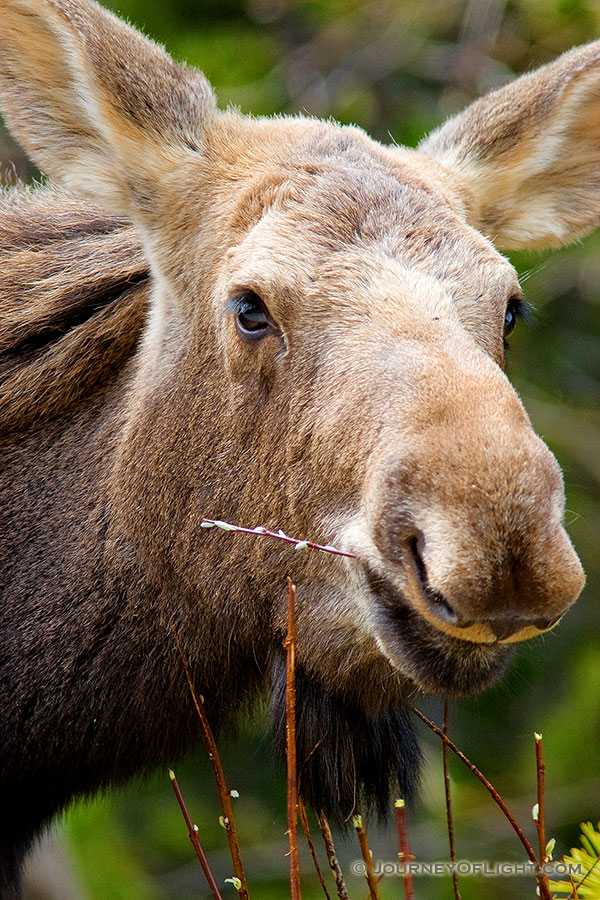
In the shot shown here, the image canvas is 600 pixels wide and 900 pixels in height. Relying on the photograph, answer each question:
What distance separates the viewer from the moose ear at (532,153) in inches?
169

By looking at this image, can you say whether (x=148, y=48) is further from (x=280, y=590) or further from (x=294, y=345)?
(x=280, y=590)

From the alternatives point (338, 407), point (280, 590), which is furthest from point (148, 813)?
point (338, 407)

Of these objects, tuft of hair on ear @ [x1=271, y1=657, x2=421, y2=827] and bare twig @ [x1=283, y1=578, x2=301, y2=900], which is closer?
bare twig @ [x1=283, y1=578, x2=301, y2=900]

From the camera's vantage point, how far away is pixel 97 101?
3.90 metres

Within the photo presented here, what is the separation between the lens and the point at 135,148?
156 inches

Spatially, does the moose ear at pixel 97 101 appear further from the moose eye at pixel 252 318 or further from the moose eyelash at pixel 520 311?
the moose eyelash at pixel 520 311

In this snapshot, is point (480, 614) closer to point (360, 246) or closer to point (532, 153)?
point (360, 246)

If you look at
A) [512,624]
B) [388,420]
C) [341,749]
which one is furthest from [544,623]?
[341,749]

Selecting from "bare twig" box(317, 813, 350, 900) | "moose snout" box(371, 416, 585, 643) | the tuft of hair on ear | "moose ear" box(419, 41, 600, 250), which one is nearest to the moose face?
"moose snout" box(371, 416, 585, 643)

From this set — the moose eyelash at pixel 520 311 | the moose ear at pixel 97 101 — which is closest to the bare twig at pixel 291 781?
the moose eyelash at pixel 520 311

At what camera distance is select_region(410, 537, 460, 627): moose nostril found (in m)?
2.68

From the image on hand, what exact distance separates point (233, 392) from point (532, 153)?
64.4 inches

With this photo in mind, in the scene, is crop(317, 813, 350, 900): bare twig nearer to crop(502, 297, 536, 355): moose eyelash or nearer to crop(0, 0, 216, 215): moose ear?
crop(502, 297, 536, 355): moose eyelash

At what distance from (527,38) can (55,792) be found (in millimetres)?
5542
